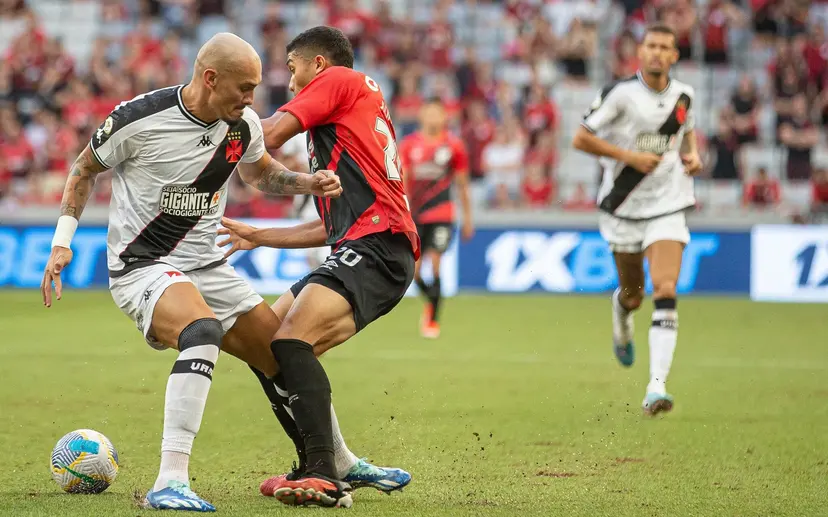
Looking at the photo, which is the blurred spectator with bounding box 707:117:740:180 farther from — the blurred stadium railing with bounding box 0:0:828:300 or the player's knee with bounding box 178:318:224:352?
the player's knee with bounding box 178:318:224:352

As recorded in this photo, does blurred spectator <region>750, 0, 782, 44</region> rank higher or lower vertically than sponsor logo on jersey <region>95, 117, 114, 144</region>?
higher

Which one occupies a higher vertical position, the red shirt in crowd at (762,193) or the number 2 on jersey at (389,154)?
the number 2 on jersey at (389,154)

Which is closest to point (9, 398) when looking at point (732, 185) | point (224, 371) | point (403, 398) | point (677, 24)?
point (224, 371)

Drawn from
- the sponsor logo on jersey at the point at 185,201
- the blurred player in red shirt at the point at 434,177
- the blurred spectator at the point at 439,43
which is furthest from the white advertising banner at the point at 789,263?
the sponsor logo on jersey at the point at 185,201

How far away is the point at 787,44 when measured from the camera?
20.3m

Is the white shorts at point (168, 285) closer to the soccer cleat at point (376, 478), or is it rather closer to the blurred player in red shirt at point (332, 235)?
the blurred player in red shirt at point (332, 235)

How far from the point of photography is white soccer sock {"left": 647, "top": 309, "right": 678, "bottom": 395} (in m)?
8.05

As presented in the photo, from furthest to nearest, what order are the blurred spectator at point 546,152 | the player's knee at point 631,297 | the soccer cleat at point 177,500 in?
the blurred spectator at point 546,152 → the player's knee at point 631,297 → the soccer cleat at point 177,500

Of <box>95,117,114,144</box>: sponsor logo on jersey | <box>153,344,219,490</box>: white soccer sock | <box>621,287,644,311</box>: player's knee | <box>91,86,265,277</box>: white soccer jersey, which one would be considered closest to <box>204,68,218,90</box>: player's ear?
<box>91,86,265,277</box>: white soccer jersey

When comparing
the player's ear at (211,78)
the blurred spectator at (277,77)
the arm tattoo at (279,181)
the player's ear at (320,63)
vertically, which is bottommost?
the arm tattoo at (279,181)

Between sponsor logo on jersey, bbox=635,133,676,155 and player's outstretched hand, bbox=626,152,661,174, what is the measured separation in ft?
1.29

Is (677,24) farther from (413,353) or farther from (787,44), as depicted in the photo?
(413,353)

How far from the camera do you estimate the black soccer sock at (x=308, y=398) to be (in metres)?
5.23

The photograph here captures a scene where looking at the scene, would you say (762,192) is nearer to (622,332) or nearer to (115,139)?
(622,332)
